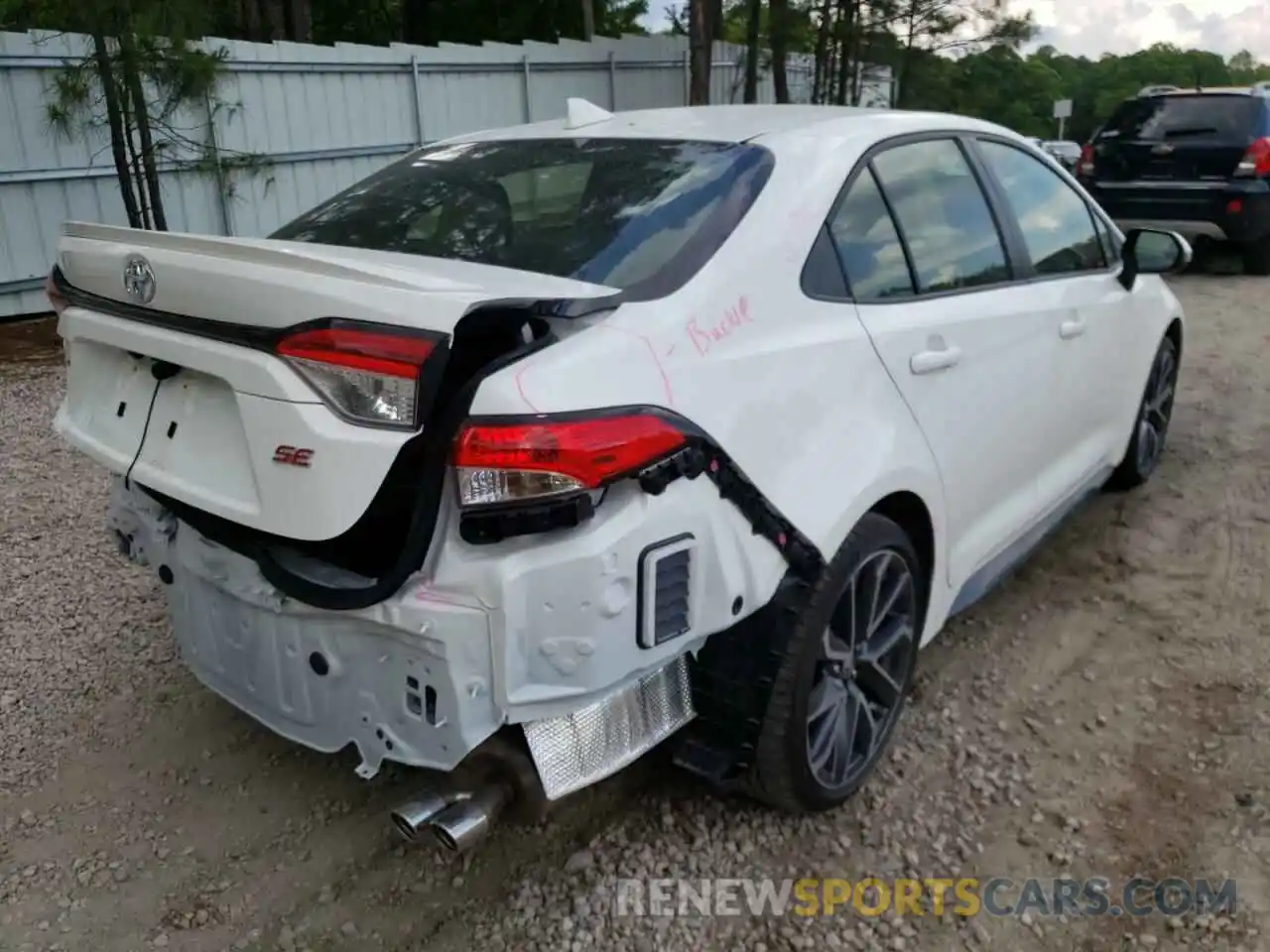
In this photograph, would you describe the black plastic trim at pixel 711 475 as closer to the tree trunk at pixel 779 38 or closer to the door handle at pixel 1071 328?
the door handle at pixel 1071 328

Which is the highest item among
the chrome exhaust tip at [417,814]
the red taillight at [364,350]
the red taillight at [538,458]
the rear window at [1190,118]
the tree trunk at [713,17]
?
the tree trunk at [713,17]

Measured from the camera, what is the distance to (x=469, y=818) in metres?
2.21

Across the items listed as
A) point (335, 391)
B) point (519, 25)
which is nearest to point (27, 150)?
point (335, 391)

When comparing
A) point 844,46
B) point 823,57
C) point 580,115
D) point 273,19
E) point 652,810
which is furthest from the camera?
point 273,19

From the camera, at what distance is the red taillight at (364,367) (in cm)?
196

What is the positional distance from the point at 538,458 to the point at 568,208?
3.24 ft

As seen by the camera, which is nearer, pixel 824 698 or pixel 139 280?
pixel 139 280

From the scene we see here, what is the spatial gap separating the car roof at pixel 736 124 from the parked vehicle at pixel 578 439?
18 millimetres

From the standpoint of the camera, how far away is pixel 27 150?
8625 millimetres

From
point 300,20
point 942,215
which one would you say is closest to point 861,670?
point 942,215

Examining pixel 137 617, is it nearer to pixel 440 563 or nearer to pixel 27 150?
pixel 440 563

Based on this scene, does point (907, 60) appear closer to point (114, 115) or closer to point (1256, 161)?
point (1256, 161)

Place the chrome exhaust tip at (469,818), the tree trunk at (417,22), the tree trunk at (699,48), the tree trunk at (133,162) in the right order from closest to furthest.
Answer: the chrome exhaust tip at (469,818)
the tree trunk at (133,162)
the tree trunk at (699,48)
the tree trunk at (417,22)

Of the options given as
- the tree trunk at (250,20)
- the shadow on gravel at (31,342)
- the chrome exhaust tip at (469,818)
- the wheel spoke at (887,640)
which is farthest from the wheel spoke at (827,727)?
the tree trunk at (250,20)
